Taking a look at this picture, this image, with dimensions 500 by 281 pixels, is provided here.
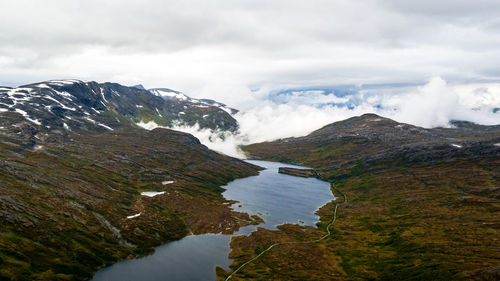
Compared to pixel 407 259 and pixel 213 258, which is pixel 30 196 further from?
pixel 407 259

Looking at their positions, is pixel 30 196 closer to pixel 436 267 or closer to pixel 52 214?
pixel 52 214

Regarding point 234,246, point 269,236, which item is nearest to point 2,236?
point 234,246

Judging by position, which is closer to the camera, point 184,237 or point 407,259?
point 407,259

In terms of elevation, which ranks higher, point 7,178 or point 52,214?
point 7,178

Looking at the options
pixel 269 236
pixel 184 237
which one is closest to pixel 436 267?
pixel 269 236

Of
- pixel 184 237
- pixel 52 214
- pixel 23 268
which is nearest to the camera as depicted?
pixel 23 268

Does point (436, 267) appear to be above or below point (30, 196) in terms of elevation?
below

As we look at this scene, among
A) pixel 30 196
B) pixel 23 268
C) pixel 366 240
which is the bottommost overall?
pixel 366 240

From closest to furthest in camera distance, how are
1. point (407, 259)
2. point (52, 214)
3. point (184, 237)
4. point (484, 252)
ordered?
point (484, 252)
point (407, 259)
point (52, 214)
point (184, 237)

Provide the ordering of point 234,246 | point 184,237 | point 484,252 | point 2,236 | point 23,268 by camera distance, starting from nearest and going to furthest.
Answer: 1. point 23,268
2. point 2,236
3. point 484,252
4. point 234,246
5. point 184,237
